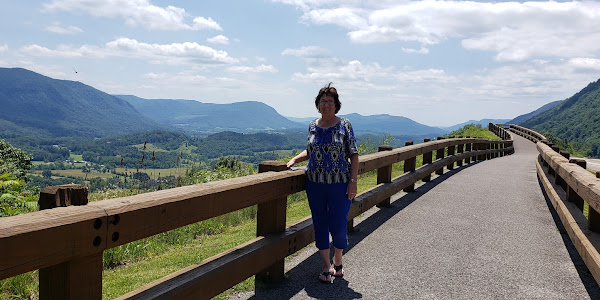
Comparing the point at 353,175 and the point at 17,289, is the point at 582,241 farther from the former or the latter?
the point at 17,289

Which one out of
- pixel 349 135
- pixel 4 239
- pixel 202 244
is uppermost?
pixel 349 135

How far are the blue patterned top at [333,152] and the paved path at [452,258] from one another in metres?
1.09

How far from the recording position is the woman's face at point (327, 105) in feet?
14.0

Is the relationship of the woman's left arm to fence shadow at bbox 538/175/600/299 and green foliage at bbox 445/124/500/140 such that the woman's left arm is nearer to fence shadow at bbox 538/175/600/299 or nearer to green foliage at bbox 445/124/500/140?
fence shadow at bbox 538/175/600/299

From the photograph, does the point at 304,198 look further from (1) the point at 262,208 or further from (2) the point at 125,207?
(2) the point at 125,207

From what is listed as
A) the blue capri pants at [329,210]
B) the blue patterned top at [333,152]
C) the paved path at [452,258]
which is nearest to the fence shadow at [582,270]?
the paved path at [452,258]

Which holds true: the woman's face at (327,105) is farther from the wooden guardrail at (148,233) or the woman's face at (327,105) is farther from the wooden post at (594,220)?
the wooden post at (594,220)

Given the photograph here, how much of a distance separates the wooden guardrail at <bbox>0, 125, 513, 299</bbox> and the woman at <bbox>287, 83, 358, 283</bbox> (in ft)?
0.83

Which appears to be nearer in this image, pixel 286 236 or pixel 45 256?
pixel 45 256


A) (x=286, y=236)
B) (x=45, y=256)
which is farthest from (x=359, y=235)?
(x=45, y=256)

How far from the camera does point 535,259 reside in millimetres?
5203

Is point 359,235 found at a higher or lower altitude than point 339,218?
lower

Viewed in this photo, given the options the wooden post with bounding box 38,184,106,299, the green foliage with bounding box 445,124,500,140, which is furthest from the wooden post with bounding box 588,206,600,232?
the green foliage with bounding box 445,124,500,140

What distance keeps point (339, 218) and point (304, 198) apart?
20.2 ft
